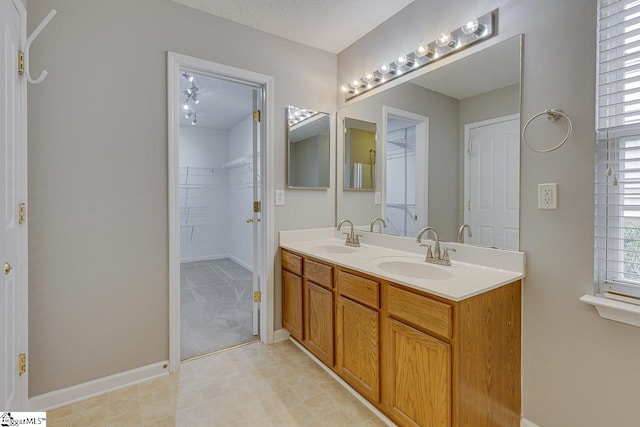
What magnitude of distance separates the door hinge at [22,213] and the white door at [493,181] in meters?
2.41

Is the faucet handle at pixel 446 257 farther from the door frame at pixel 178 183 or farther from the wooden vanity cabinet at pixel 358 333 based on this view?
the door frame at pixel 178 183

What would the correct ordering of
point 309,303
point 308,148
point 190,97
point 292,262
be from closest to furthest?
1. point 309,303
2. point 292,262
3. point 308,148
4. point 190,97

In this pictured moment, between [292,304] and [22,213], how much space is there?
1732 millimetres

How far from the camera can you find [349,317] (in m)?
1.80

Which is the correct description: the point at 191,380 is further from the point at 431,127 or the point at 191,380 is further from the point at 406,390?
the point at 431,127

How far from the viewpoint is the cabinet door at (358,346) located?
1625 millimetres

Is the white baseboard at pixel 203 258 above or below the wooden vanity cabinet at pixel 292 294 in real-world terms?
below

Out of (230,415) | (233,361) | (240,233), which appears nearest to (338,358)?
(230,415)

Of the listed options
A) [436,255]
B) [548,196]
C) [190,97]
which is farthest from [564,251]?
[190,97]

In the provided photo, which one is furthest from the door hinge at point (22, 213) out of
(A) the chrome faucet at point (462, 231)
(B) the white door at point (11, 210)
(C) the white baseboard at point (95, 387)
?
(A) the chrome faucet at point (462, 231)

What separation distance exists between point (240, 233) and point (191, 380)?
3.49m

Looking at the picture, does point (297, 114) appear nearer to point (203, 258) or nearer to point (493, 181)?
point (493, 181)

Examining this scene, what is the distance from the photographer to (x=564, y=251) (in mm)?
1375

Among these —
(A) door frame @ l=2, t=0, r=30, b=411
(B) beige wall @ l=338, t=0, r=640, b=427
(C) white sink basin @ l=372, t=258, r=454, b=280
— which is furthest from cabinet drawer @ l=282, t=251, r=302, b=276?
(A) door frame @ l=2, t=0, r=30, b=411
